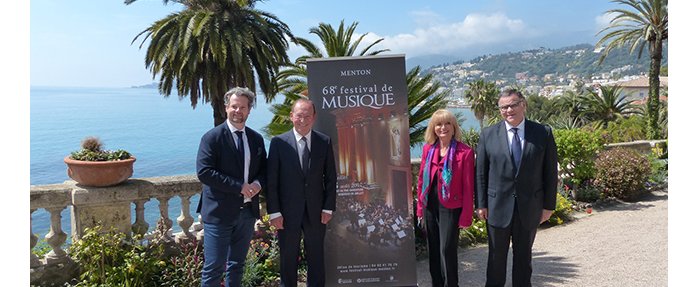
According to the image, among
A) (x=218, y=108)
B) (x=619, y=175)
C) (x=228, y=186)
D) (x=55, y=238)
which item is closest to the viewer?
(x=228, y=186)

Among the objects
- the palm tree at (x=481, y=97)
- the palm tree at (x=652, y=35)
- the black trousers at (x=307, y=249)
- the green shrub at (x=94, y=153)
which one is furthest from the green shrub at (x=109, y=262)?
the palm tree at (x=481, y=97)

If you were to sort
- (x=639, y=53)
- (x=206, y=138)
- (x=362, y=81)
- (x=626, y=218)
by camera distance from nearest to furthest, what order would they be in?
(x=206, y=138) → (x=362, y=81) → (x=626, y=218) → (x=639, y=53)

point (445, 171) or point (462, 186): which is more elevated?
point (445, 171)

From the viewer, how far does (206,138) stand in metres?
3.65

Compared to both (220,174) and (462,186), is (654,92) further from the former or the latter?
(220,174)

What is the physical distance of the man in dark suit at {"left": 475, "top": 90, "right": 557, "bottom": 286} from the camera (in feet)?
12.5

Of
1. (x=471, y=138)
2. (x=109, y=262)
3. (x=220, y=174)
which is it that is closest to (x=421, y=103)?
(x=220, y=174)

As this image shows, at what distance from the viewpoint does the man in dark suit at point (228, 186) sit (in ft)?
11.9

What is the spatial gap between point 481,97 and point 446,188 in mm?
51356

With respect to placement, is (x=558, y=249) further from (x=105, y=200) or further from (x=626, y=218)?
(x=105, y=200)

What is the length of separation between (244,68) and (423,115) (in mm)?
6235

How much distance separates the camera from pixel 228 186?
3.59 meters

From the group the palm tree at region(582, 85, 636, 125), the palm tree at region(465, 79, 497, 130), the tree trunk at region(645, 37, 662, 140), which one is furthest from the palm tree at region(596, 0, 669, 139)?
the palm tree at region(465, 79, 497, 130)

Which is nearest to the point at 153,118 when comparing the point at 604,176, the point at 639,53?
the point at 639,53
